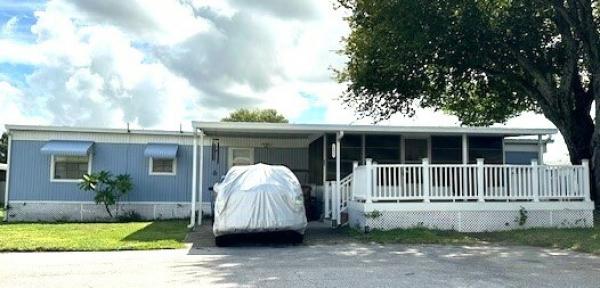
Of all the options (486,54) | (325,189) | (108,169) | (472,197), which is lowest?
(472,197)

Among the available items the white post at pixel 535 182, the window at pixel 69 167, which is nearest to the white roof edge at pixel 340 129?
the white post at pixel 535 182

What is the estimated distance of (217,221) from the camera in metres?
10.8

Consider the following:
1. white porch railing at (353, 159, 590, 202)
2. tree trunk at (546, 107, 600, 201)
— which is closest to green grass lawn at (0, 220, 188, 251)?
white porch railing at (353, 159, 590, 202)

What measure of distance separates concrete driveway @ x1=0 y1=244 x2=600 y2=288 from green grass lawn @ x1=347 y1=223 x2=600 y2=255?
77cm

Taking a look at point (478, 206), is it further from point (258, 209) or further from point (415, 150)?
point (258, 209)

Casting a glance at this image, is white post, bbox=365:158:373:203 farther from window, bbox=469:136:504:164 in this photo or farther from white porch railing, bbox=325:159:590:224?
window, bbox=469:136:504:164

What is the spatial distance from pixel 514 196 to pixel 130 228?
9303mm

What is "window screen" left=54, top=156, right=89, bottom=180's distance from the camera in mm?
18172

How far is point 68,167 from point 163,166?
9.54ft

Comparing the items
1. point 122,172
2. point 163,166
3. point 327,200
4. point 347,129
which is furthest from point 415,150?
point 122,172

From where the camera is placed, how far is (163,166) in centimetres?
1856

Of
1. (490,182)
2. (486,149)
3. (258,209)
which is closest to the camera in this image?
(258,209)

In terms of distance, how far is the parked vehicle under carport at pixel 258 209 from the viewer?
1059 cm

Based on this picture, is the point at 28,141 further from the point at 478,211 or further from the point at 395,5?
the point at 478,211
